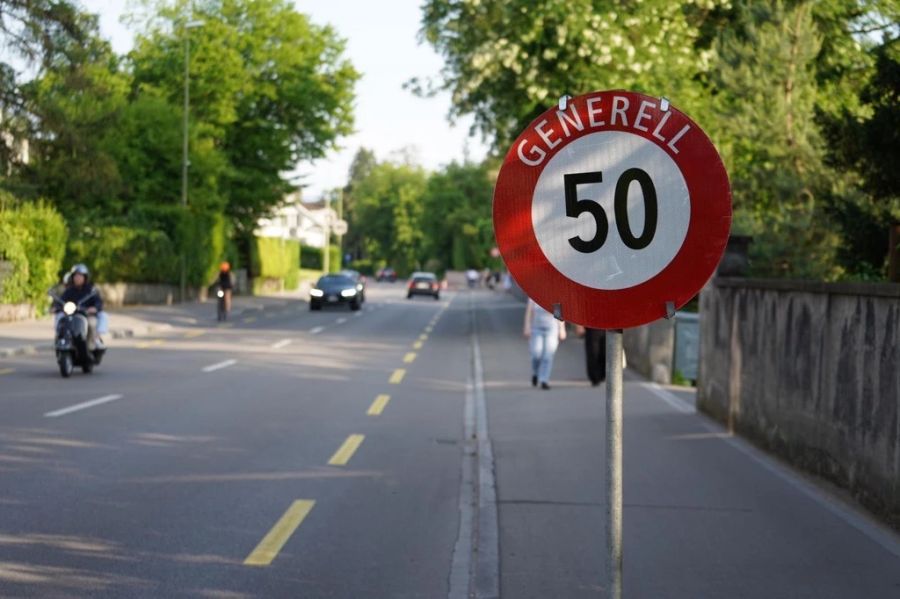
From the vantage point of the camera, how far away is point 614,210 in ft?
12.5

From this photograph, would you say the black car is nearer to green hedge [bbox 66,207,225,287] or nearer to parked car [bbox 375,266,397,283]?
green hedge [bbox 66,207,225,287]

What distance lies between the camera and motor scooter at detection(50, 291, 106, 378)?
18062 millimetres

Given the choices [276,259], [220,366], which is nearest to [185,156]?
[276,259]

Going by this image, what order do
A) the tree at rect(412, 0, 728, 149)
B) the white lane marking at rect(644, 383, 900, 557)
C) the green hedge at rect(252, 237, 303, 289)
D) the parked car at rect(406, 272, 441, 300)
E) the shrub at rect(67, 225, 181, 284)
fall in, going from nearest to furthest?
1. the white lane marking at rect(644, 383, 900, 557)
2. the tree at rect(412, 0, 728, 149)
3. the shrub at rect(67, 225, 181, 284)
4. the green hedge at rect(252, 237, 303, 289)
5. the parked car at rect(406, 272, 441, 300)

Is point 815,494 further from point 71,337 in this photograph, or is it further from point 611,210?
point 71,337

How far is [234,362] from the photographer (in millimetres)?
21797

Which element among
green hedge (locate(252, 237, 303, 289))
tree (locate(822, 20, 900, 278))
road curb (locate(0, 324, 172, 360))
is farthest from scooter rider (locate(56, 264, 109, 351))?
green hedge (locate(252, 237, 303, 289))

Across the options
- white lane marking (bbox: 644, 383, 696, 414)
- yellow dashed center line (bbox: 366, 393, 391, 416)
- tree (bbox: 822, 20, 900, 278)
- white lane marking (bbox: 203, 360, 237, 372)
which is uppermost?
tree (bbox: 822, 20, 900, 278)

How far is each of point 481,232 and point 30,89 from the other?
82956 millimetres

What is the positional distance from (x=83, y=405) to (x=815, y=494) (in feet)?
28.8

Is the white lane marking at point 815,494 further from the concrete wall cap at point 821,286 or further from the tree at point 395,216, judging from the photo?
the tree at point 395,216

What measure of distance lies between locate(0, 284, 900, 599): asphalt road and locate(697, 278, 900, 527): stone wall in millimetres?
283

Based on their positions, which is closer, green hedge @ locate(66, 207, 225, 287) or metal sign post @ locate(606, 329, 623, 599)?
metal sign post @ locate(606, 329, 623, 599)

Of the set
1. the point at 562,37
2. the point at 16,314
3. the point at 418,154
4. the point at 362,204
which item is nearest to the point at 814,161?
the point at 562,37
